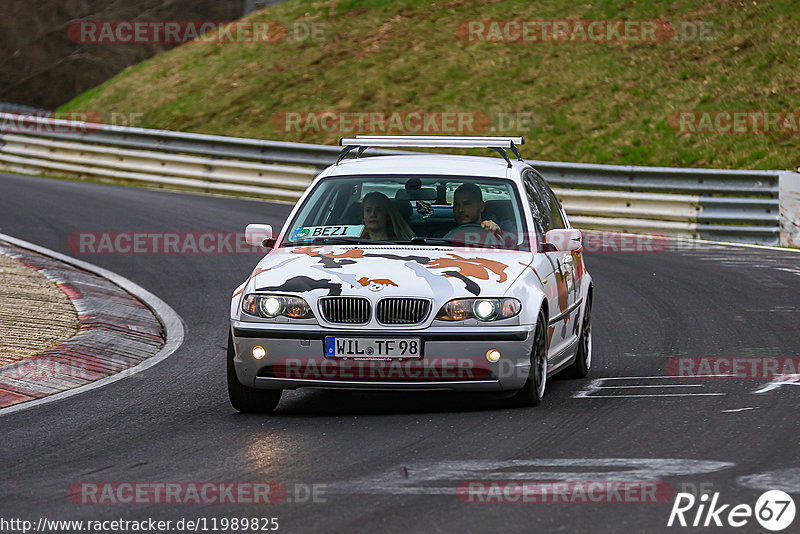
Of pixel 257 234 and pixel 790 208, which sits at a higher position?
pixel 257 234

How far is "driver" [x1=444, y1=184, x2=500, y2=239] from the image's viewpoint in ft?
28.1

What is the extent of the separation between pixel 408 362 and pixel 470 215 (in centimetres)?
158

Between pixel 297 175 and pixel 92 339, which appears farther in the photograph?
pixel 297 175

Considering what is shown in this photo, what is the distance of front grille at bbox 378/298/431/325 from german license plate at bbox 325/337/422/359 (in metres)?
0.12

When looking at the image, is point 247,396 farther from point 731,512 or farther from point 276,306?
point 731,512

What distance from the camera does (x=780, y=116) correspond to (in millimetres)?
22688

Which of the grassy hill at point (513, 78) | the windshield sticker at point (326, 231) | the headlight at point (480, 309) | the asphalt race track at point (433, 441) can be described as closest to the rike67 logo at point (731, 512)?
the asphalt race track at point (433, 441)

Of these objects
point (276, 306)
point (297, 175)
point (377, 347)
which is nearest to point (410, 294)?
point (377, 347)

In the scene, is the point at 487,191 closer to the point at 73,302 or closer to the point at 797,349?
the point at 797,349

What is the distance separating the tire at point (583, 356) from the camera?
30.2ft

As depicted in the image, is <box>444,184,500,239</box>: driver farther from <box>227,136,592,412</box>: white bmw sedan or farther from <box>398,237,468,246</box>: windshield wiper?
<box>398,237,468,246</box>: windshield wiper

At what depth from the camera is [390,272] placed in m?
7.62

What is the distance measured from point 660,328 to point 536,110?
15294mm

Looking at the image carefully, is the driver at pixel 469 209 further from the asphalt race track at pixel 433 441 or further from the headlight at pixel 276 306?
the headlight at pixel 276 306
